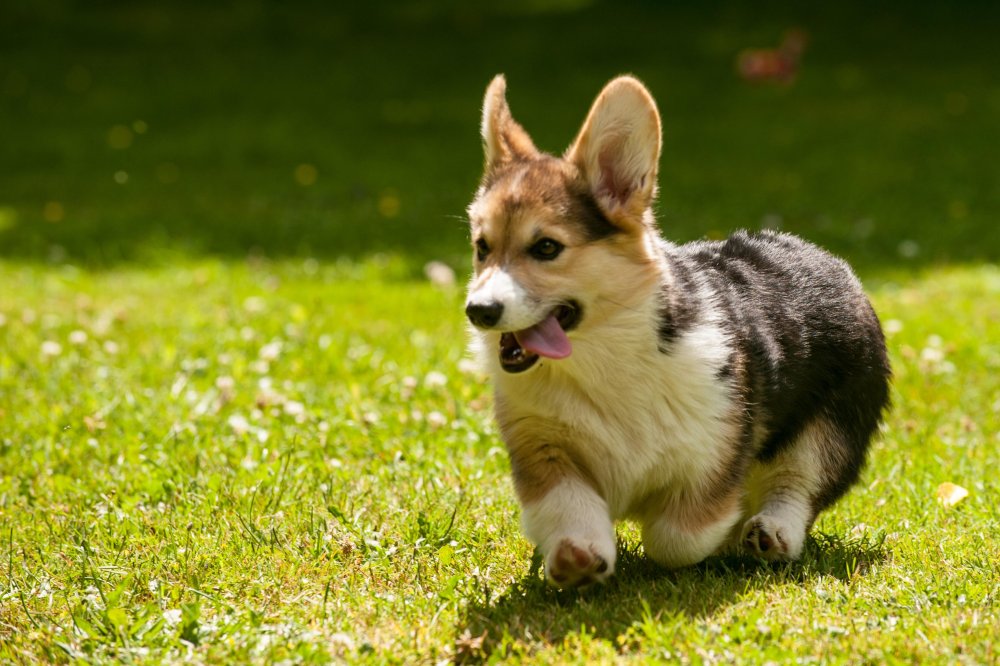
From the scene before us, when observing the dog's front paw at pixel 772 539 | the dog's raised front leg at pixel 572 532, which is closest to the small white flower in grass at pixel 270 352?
the dog's raised front leg at pixel 572 532

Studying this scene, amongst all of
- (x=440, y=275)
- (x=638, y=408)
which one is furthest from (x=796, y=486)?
(x=440, y=275)

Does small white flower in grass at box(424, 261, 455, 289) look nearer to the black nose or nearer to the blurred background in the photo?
the blurred background

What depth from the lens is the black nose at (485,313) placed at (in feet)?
12.1

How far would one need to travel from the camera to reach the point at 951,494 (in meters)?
4.69

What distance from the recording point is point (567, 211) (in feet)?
13.1

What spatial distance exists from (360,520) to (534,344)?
3.58 ft

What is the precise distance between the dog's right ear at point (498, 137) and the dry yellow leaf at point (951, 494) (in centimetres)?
202

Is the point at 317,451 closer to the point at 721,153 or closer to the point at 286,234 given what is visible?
the point at 286,234

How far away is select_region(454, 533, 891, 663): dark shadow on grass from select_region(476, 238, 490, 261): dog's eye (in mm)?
1019

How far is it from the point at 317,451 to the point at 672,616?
2176 mm

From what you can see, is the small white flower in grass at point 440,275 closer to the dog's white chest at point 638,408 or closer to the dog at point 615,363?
the dog at point 615,363

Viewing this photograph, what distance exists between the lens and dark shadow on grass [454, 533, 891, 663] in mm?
3502

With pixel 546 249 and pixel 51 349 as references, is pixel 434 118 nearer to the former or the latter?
pixel 51 349

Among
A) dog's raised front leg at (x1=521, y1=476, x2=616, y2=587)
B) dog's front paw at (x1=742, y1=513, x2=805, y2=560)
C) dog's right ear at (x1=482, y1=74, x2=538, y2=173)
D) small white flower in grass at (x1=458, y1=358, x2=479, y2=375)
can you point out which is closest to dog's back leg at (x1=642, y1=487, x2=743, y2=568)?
dog's front paw at (x1=742, y1=513, x2=805, y2=560)
